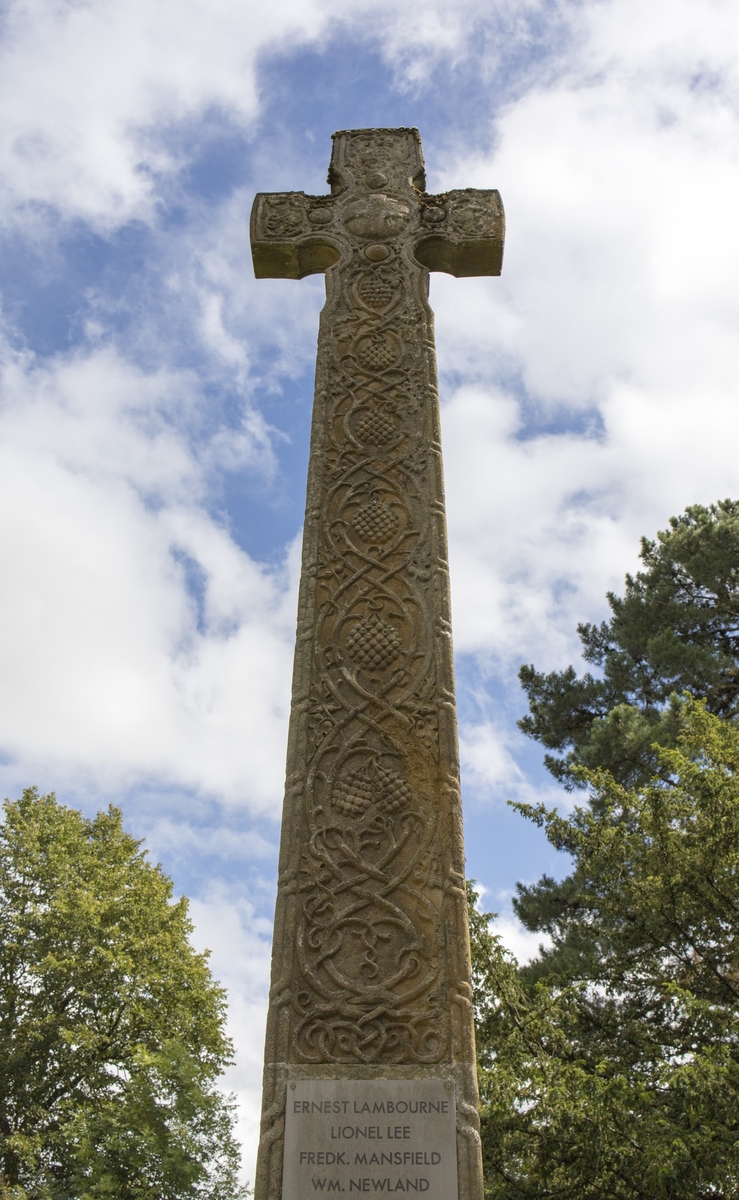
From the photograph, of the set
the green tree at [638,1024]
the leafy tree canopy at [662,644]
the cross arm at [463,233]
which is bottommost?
the green tree at [638,1024]

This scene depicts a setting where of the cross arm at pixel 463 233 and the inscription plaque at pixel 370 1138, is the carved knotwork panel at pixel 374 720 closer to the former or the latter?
the inscription plaque at pixel 370 1138

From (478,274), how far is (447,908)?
376 centimetres

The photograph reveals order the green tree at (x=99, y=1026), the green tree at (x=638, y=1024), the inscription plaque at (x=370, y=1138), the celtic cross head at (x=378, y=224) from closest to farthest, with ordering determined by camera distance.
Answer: the inscription plaque at (x=370, y=1138) → the celtic cross head at (x=378, y=224) → the green tree at (x=638, y=1024) → the green tree at (x=99, y=1026)

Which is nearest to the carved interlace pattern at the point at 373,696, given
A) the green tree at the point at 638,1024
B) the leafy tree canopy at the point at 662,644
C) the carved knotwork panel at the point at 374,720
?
the carved knotwork panel at the point at 374,720

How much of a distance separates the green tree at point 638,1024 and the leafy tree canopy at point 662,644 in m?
4.43

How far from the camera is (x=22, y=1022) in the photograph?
15.3 metres

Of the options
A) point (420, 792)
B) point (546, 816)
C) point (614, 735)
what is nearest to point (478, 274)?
point (420, 792)

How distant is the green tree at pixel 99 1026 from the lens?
12.2 metres

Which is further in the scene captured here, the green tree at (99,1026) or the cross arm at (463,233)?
the green tree at (99,1026)

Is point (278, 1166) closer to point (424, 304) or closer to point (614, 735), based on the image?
point (424, 304)

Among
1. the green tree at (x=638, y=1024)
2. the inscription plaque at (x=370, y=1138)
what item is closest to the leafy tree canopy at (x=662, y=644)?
the green tree at (x=638, y=1024)

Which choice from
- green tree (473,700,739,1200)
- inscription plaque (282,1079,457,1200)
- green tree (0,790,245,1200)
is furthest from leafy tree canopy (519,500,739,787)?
inscription plaque (282,1079,457,1200)

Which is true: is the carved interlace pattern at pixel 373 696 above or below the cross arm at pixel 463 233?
below

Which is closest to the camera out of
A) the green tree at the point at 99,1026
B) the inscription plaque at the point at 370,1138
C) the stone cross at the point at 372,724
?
the inscription plaque at the point at 370,1138
